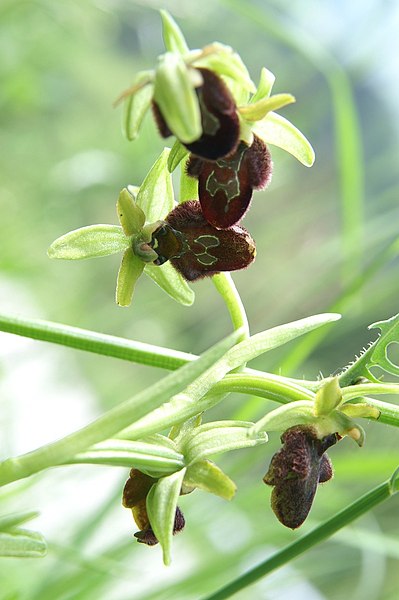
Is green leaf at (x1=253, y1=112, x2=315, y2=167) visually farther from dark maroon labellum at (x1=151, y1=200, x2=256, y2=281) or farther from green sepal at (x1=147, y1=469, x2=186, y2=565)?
green sepal at (x1=147, y1=469, x2=186, y2=565)

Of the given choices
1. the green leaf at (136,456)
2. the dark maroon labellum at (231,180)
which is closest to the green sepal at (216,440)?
the green leaf at (136,456)

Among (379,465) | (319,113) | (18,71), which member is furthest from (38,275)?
(379,465)

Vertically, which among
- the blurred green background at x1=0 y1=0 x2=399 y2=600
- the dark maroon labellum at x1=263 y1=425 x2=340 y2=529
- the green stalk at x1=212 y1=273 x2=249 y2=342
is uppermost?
the blurred green background at x1=0 y1=0 x2=399 y2=600

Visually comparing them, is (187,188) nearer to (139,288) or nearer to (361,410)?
(361,410)

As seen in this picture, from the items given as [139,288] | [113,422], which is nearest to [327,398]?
[113,422]

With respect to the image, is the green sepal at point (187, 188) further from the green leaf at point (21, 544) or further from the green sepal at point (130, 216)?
the green leaf at point (21, 544)

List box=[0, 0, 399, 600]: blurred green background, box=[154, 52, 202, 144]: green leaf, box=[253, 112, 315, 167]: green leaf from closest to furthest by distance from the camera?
box=[154, 52, 202, 144]: green leaf, box=[253, 112, 315, 167]: green leaf, box=[0, 0, 399, 600]: blurred green background

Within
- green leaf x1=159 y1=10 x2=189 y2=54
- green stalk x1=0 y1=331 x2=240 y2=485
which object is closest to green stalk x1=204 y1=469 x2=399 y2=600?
green stalk x1=0 y1=331 x2=240 y2=485
